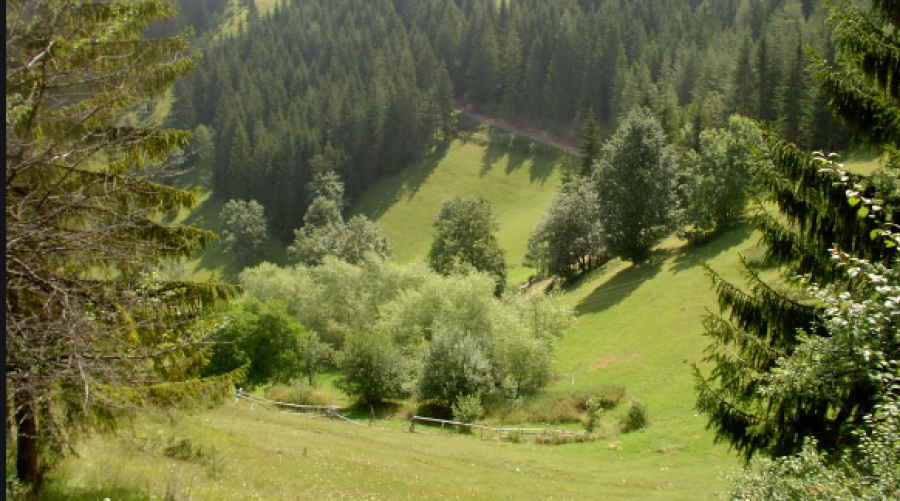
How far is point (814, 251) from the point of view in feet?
34.7

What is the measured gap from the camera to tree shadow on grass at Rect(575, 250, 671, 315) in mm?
49909

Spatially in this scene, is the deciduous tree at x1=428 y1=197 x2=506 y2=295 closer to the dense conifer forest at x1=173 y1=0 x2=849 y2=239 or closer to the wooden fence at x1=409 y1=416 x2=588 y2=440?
the wooden fence at x1=409 y1=416 x2=588 y2=440

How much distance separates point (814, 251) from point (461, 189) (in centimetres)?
9518

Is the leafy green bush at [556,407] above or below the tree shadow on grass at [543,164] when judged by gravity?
below

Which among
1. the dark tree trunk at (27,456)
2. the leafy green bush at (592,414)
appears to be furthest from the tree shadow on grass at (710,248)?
the dark tree trunk at (27,456)

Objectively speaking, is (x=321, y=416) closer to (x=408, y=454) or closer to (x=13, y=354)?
(x=408, y=454)

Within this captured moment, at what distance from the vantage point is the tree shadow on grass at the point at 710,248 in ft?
162

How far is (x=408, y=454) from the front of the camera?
905 inches

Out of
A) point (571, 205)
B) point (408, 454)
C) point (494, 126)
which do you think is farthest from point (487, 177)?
point (408, 454)

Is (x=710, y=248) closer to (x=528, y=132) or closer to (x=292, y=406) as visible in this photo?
(x=292, y=406)

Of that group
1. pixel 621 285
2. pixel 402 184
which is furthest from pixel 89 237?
pixel 402 184

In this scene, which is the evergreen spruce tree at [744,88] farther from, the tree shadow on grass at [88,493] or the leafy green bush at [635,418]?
the tree shadow on grass at [88,493]

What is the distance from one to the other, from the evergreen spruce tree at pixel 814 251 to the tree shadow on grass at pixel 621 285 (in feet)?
126

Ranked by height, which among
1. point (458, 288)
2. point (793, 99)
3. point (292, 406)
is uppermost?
point (793, 99)
